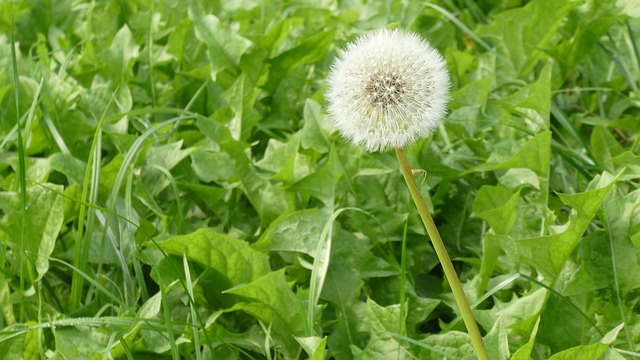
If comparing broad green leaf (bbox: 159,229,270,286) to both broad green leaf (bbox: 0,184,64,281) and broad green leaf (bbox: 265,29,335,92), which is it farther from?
broad green leaf (bbox: 265,29,335,92)

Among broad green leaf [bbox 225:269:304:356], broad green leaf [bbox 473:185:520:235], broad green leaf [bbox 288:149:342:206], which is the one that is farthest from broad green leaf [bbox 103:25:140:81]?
broad green leaf [bbox 473:185:520:235]

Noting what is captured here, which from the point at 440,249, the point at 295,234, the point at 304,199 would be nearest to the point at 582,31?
the point at 304,199

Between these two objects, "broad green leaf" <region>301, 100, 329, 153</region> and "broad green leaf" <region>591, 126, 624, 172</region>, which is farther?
"broad green leaf" <region>591, 126, 624, 172</region>

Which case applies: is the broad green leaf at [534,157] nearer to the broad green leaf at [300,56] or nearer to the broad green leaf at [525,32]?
the broad green leaf at [525,32]

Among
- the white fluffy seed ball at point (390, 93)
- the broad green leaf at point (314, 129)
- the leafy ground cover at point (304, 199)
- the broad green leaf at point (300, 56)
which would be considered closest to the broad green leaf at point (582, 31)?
the leafy ground cover at point (304, 199)

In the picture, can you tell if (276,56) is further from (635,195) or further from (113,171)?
(635,195)

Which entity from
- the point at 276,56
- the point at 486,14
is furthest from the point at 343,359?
the point at 486,14
